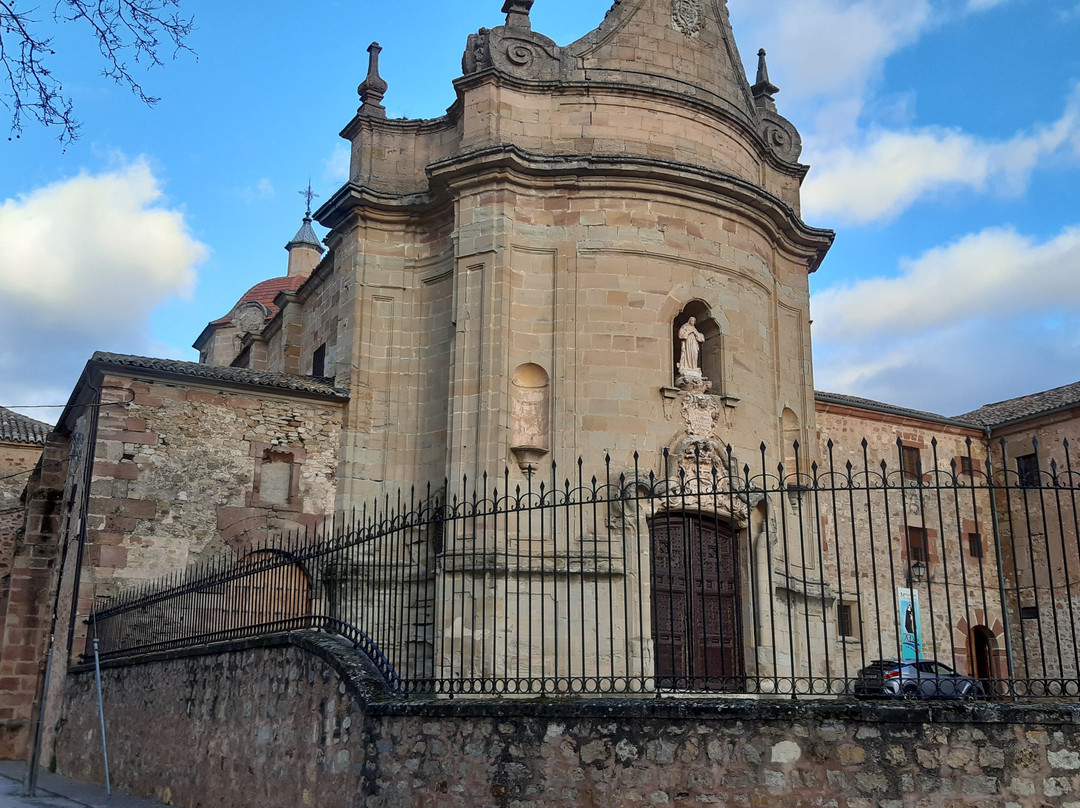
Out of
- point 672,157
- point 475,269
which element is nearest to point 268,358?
point 475,269

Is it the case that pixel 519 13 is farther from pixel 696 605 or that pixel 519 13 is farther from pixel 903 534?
pixel 903 534

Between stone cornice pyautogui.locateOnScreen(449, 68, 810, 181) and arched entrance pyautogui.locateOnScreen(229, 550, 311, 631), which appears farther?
stone cornice pyautogui.locateOnScreen(449, 68, 810, 181)

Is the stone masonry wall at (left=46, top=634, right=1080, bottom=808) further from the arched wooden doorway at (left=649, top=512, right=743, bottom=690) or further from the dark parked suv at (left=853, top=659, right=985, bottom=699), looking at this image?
the arched wooden doorway at (left=649, top=512, right=743, bottom=690)

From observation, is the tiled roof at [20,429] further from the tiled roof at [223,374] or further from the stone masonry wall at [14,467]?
the tiled roof at [223,374]

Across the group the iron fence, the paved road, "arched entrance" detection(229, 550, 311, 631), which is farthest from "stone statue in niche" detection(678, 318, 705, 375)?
the paved road

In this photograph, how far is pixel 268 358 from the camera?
961 inches

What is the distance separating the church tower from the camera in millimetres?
16203

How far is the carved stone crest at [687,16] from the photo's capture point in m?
18.5

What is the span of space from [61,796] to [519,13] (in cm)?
1353

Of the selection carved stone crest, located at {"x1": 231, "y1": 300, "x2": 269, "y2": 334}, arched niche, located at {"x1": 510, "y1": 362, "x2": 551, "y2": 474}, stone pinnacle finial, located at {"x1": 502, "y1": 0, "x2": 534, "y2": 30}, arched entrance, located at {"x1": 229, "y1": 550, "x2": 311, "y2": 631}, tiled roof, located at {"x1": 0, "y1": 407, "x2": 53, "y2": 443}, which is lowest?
arched entrance, located at {"x1": 229, "y1": 550, "x2": 311, "y2": 631}

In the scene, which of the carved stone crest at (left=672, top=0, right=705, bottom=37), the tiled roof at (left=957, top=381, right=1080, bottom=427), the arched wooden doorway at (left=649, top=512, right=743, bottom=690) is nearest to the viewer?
the arched wooden doorway at (left=649, top=512, right=743, bottom=690)

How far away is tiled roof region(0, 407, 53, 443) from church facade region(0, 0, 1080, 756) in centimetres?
1240

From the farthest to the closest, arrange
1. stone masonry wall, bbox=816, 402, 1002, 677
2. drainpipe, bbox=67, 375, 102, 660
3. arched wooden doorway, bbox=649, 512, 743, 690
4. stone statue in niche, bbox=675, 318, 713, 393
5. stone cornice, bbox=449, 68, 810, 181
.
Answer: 1. stone masonry wall, bbox=816, 402, 1002, 677
2. stone cornice, bbox=449, 68, 810, 181
3. stone statue in niche, bbox=675, 318, 713, 393
4. drainpipe, bbox=67, 375, 102, 660
5. arched wooden doorway, bbox=649, 512, 743, 690

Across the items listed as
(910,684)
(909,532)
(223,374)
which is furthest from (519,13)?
(909,532)
